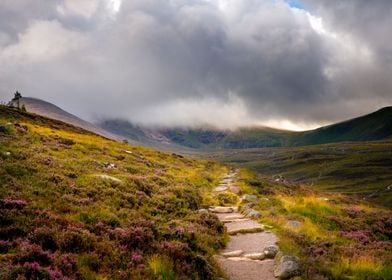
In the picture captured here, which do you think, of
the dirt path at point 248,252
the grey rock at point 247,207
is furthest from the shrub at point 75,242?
the grey rock at point 247,207

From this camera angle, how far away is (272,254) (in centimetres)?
1512

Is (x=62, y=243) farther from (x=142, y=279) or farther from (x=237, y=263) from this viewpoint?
(x=237, y=263)

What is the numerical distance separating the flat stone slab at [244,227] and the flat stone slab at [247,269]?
5.28 m

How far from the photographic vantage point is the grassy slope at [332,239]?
12.3m

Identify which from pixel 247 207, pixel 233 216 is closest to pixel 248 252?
pixel 233 216

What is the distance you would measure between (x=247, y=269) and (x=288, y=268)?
1.81m

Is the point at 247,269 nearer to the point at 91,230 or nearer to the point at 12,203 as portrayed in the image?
the point at 91,230

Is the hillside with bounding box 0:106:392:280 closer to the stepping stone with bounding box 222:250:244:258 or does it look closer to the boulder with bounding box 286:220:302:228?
the boulder with bounding box 286:220:302:228

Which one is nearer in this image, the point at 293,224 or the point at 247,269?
the point at 247,269

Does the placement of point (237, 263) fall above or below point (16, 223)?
below

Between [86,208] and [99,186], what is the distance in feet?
16.2

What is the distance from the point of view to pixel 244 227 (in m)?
21.3

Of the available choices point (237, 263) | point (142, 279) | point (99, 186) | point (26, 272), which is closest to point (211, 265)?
point (237, 263)

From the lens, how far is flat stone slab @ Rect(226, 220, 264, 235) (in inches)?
797
